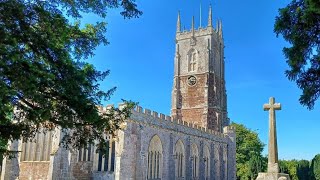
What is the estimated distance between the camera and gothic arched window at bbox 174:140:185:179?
29325 millimetres

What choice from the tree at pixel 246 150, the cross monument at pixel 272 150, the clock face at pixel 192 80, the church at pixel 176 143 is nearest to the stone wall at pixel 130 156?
the church at pixel 176 143

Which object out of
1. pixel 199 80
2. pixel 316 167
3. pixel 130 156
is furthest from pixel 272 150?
pixel 199 80

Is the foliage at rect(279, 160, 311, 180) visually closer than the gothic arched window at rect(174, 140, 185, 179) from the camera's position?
No

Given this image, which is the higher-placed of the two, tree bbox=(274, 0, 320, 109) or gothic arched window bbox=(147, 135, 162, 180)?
tree bbox=(274, 0, 320, 109)

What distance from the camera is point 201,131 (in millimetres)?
33562

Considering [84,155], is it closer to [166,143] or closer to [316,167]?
[166,143]

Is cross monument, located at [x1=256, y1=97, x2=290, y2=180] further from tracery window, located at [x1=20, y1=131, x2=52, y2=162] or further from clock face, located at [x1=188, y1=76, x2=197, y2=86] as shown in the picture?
clock face, located at [x1=188, y1=76, x2=197, y2=86]

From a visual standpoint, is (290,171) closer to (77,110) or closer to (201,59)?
(201,59)

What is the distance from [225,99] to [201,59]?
629 centimetres

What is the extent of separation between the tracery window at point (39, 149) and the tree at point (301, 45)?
61.1ft

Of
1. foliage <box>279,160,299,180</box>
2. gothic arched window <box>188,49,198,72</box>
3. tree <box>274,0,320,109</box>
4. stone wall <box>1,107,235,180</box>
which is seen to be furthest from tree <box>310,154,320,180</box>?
tree <box>274,0,320,109</box>

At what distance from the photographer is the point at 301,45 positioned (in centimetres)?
691

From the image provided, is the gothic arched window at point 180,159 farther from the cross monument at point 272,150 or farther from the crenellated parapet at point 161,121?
the cross monument at point 272,150

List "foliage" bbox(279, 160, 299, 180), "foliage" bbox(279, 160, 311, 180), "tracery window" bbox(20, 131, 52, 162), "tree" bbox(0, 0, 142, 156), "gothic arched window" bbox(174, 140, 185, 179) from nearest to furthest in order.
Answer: "tree" bbox(0, 0, 142, 156)
"tracery window" bbox(20, 131, 52, 162)
"gothic arched window" bbox(174, 140, 185, 179)
"foliage" bbox(279, 160, 311, 180)
"foliage" bbox(279, 160, 299, 180)
